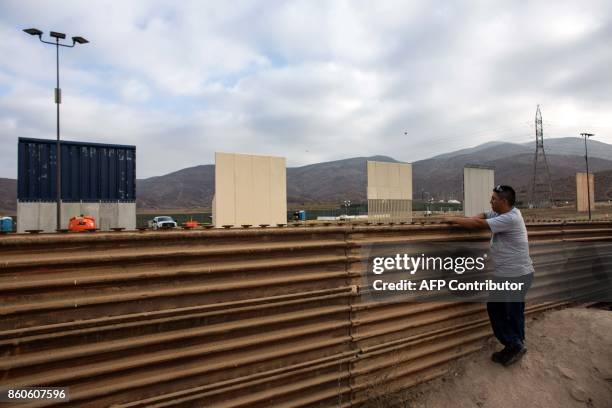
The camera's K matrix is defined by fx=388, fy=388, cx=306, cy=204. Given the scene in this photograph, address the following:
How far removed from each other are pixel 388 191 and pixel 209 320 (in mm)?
17555

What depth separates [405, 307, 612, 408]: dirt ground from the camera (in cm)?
359

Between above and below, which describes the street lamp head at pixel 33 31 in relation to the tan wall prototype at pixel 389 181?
above

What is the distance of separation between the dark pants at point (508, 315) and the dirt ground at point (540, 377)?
0.29m

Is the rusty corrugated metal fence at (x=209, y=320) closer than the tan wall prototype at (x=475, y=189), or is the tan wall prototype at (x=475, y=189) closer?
the rusty corrugated metal fence at (x=209, y=320)

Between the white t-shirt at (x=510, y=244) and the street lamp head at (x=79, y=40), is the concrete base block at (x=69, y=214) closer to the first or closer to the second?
the street lamp head at (x=79, y=40)

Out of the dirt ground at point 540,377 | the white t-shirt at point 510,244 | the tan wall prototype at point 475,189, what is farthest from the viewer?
the tan wall prototype at point 475,189

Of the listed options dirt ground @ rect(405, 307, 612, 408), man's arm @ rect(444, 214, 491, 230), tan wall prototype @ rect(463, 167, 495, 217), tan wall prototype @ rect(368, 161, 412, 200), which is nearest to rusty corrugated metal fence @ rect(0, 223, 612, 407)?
dirt ground @ rect(405, 307, 612, 408)

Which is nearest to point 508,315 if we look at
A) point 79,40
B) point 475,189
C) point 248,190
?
point 248,190

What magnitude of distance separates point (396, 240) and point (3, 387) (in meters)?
3.02

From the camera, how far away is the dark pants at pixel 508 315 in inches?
155

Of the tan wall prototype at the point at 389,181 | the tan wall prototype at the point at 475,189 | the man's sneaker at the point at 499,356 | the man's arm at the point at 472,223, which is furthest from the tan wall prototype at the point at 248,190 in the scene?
the man's sneaker at the point at 499,356

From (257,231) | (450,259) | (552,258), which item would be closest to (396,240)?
A: (450,259)

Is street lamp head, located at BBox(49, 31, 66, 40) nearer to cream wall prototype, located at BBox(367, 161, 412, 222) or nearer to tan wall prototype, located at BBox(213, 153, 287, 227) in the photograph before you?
tan wall prototype, located at BBox(213, 153, 287, 227)

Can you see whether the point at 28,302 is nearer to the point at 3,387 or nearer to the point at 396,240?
the point at 3,387
